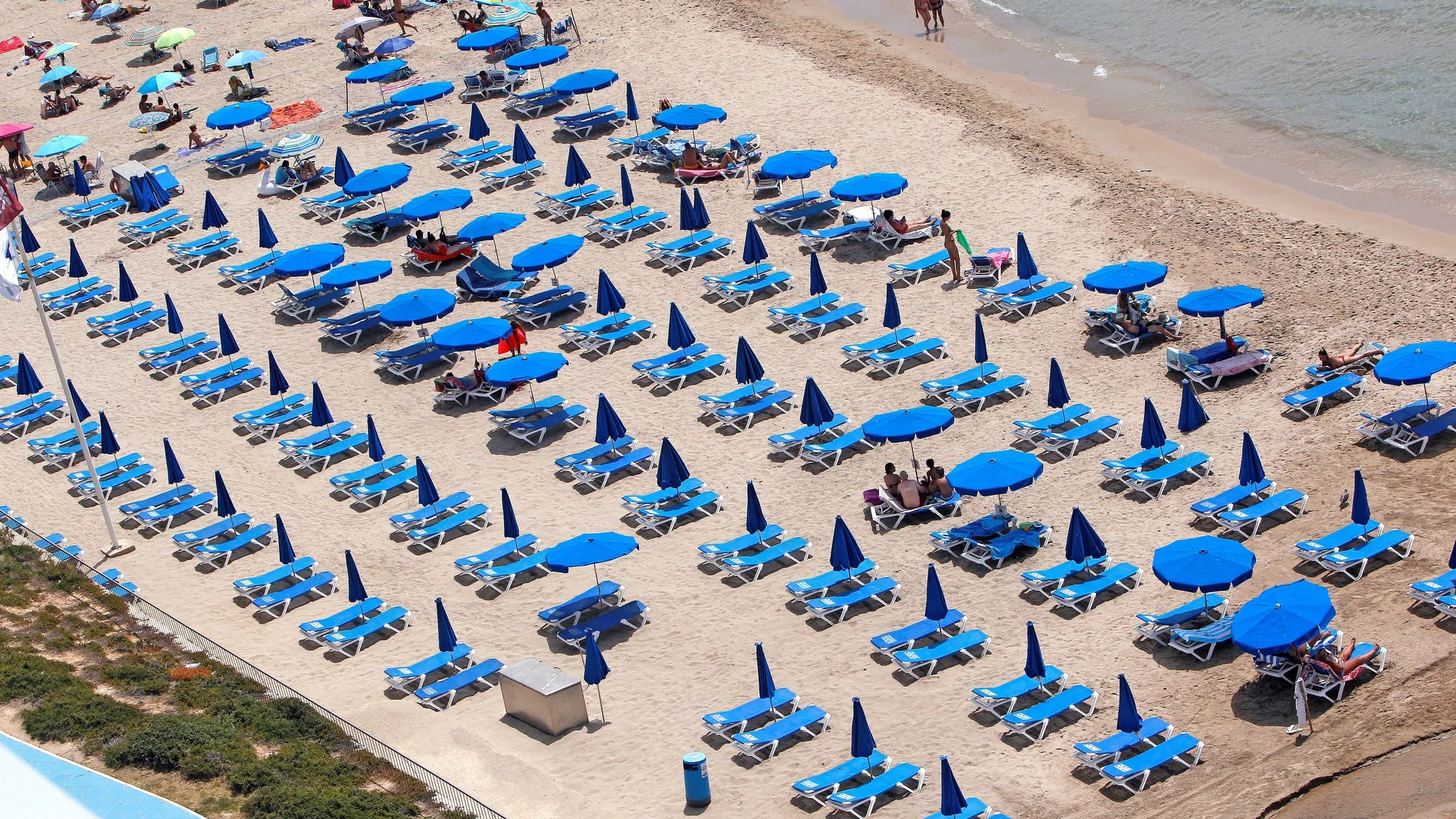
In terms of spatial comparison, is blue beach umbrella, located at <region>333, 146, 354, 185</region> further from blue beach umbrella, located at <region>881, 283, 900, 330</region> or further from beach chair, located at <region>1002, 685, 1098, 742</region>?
beach chair, located at <region>1002, 685, 1098, 742</region>

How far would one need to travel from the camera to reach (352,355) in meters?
35.2

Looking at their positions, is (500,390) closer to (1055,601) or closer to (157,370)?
(157,370)

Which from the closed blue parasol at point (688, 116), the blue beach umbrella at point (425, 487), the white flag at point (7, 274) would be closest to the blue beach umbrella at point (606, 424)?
the blue beach umbrella at point (425, 487)

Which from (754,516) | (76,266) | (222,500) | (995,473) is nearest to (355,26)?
(76,266)

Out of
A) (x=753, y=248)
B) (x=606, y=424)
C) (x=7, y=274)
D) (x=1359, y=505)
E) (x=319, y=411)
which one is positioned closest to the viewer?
(x=1359, y=505)

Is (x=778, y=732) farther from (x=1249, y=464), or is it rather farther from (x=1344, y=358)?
(x=1344, y=358)

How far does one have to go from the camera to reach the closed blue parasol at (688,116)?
4047cm

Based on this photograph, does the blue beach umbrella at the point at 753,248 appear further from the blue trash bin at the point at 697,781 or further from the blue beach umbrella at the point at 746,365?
the blue trash bin at the point at 697,781

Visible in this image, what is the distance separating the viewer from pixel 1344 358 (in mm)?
29750

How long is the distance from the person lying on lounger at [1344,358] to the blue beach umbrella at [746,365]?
30.1 ft

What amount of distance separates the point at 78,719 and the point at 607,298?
14.4m

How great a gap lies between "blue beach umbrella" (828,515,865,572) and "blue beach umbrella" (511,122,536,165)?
17639mm

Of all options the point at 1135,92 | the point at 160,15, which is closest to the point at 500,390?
the point at 1135,92

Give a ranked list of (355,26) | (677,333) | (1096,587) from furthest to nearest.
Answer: (355,26) < (677,333) < (1096,587)
